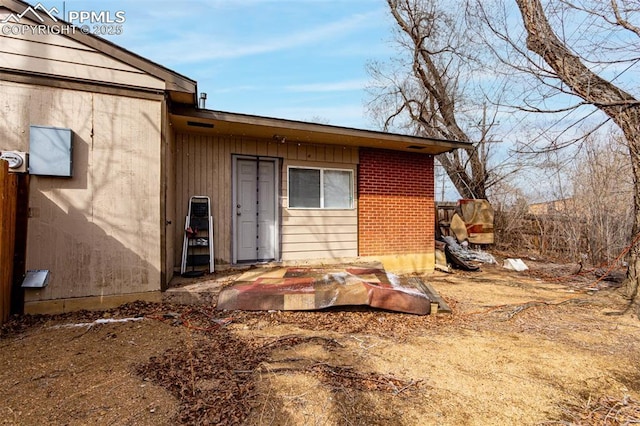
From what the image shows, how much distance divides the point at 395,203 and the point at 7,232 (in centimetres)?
647

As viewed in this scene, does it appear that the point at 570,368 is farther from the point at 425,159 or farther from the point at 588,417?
the point at 425,159

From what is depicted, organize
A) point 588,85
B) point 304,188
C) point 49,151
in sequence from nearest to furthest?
1. point 49,151
2. point 588,85
3. point 304,188

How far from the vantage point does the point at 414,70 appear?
13.9 metres

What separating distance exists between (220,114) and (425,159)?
192 inches

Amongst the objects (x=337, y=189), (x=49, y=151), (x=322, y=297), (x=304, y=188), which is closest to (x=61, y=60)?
(x=49, y=151)

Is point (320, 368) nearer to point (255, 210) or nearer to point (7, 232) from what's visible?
point (7, 232)

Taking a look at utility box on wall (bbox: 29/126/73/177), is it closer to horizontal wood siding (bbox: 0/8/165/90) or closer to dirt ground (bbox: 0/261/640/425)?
horizontal wood siding (bbox: 0/8/165/90)

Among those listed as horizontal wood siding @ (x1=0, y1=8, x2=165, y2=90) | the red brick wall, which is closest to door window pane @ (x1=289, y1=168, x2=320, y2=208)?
the red brick wall

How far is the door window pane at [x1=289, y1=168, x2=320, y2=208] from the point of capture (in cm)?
662

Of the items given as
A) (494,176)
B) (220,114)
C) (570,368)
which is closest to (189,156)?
(220,114)

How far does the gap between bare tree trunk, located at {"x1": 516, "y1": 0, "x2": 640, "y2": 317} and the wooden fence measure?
729cm

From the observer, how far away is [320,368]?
8.97ft

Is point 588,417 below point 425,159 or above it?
below

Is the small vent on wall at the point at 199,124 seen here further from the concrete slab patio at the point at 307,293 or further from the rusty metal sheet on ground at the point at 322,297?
the rusty metal sheet on ground at the point at 322,297
